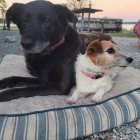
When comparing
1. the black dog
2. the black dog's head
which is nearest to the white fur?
the black dog

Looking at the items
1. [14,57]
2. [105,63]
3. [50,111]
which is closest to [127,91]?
[105,63]

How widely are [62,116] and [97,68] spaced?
75 centimetres

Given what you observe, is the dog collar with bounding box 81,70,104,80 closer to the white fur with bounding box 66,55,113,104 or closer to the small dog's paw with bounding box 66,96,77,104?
the white fur with bounding box 66,55,113,104

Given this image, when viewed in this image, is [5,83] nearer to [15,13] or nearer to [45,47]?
[45,47]

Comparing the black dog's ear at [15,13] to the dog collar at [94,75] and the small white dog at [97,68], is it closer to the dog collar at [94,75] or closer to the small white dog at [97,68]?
the small white dog at [97,68]

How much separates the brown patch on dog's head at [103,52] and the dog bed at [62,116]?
0.44 m

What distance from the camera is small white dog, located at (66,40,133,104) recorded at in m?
3.47

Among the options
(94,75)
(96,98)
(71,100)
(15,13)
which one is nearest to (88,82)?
(94,75)

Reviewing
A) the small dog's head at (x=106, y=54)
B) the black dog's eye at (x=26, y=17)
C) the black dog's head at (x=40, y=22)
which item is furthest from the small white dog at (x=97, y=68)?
the black dog's eye at (x=26, y=17)

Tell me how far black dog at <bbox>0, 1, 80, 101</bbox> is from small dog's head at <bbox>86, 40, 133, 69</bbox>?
0.45 meters

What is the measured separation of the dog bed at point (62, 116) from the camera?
2.98 metres

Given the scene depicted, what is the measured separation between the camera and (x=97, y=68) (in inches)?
144

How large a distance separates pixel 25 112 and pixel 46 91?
0.55 m

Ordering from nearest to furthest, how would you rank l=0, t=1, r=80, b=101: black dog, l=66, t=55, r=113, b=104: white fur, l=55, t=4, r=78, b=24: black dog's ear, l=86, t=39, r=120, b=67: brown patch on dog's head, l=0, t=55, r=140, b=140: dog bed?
l=0, t=55, r=140, b=140: dog bed < l=86, t=39, r=120, b=67: brown patch on dog's head < l=0, t=1, r=80, b=101: black dog < l=66, t=55, r=113, b=104: white fur < l=55, t=4, r=78, b=24: black dog's ear
